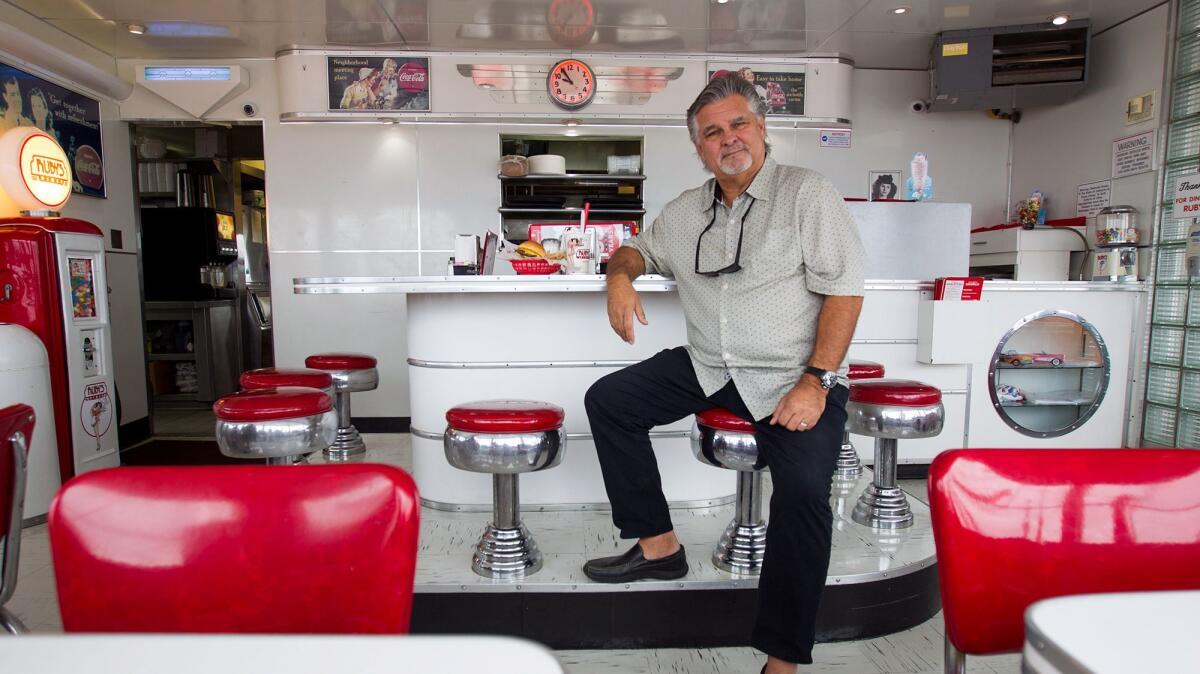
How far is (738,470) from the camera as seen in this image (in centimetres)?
220

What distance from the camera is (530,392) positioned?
2.83 m

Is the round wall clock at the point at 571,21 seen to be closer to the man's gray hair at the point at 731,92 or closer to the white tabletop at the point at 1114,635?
the man's gray hair at the point at 731,92

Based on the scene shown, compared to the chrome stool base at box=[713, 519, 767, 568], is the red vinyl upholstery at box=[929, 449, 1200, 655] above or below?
above

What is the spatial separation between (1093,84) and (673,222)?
185 inches

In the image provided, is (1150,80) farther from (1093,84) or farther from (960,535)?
(960,535)

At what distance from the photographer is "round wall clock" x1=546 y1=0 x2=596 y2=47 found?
454 centimetres

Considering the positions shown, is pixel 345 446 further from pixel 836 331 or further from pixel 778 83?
pixel 778 83

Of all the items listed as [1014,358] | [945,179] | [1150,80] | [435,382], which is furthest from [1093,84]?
[435,382]

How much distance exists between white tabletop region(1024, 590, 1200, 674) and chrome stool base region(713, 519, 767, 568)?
165cm

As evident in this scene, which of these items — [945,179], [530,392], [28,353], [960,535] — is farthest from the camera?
[945,179]

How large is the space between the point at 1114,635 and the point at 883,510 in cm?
226

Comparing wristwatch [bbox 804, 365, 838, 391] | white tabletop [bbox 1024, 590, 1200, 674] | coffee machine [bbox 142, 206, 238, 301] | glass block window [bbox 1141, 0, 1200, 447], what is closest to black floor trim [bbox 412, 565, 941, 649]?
wristwatch [bbox 804, 365, 838, 391]

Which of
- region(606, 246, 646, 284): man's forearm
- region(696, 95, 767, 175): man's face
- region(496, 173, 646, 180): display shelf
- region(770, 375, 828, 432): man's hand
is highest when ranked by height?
region(496, 173, 646, 180): display shelf

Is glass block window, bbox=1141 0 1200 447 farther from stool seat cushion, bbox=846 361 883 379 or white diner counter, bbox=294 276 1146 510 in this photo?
white diner counter, bbox=294 276 1146 510
